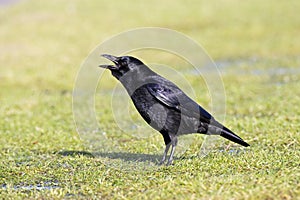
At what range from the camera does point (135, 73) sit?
805 cm

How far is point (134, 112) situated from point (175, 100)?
6.35 meters

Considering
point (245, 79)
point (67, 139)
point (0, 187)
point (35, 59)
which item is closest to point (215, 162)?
point (0, 187)

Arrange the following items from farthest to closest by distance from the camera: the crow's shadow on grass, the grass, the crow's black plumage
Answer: the crow's shadow on grass < the crow's black plumage < the grass

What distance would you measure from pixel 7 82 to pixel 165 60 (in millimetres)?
8432

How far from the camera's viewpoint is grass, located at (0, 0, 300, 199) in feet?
22.3

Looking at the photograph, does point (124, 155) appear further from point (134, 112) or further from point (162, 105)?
point (134, 112)

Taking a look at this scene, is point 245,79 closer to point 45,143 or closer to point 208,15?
point 45,143

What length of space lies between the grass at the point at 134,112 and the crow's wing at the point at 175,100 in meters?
0.69

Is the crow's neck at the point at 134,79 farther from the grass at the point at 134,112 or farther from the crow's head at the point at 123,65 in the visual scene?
the grass at the point at 134,112

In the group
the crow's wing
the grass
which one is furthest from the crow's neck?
the grass

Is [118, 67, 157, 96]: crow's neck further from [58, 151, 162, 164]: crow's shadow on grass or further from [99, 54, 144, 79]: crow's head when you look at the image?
[58, 151, 162, 164]: crow's shadow on grass

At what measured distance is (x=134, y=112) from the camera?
1434cm

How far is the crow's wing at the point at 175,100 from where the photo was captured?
311 inches

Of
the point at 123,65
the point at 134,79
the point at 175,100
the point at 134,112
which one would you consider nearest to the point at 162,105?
the point at 175,100
